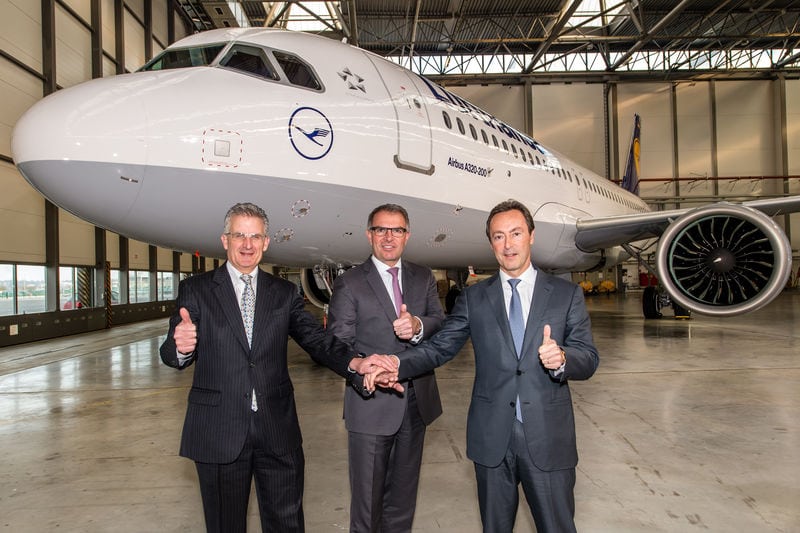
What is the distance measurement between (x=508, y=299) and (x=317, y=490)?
66.2 inches

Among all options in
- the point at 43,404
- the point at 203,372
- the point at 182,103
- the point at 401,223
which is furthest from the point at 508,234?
the point at 43,404

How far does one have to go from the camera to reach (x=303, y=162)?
12.9 feet

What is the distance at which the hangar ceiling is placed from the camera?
1898cm

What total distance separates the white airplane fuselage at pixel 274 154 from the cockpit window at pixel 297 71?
0.06 metres

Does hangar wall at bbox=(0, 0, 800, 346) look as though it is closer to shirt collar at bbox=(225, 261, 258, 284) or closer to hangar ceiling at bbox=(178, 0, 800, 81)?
hangar ceiling at bbox=(178, 0, 800, 81)

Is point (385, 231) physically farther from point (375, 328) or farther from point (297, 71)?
point (297, 71)

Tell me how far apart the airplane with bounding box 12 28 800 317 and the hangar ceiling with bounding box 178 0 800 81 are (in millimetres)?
12684

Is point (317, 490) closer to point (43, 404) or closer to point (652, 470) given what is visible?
point (652, 470)

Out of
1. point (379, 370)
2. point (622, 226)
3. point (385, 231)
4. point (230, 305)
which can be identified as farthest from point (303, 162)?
point (622, 226)

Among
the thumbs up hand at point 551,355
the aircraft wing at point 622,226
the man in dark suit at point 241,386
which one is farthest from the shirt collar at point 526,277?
the aircraft wing at point 622,226

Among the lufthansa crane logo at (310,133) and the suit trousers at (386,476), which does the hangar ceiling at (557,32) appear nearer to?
the lufthansa crane logo at (310,133)

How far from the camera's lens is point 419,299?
7.59 feet

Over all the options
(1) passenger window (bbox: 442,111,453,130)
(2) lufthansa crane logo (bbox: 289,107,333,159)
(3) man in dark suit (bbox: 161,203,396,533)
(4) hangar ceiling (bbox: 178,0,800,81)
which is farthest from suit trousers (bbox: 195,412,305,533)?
(4) hangar ceiling (bbox: 178,0,800,81)

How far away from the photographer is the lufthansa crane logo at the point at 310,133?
3916 mm
